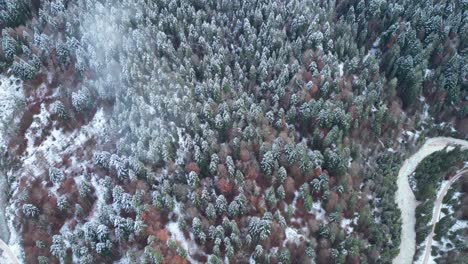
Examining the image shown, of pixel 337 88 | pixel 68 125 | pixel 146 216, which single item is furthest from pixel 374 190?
pixel 68 125

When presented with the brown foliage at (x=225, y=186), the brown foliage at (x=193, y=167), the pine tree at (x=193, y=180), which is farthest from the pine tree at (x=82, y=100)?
the brown foliage at (x=225, y=186)

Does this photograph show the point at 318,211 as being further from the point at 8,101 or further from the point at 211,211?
the point at 8,101

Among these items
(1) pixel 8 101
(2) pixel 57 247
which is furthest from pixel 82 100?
(2) pixel 57 247

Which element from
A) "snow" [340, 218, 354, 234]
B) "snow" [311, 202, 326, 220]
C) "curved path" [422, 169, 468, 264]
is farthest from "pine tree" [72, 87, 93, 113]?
"curved path" [422, 169, 468, 264]

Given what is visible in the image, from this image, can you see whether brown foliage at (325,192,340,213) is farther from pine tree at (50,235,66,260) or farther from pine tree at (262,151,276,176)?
pine tree at (50,235,66,260)

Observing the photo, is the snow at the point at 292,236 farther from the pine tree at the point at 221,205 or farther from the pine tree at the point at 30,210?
the pine tree at the point at 30,210
